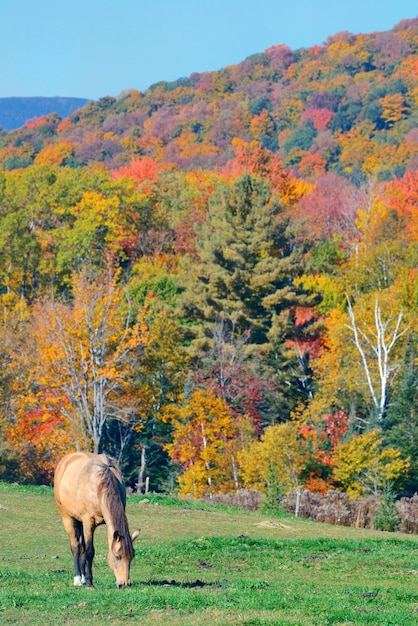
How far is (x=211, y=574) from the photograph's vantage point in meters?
18.8

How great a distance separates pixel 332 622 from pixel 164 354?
145ft

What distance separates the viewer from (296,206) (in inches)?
3984

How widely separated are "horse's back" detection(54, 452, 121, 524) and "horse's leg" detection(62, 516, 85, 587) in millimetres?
190

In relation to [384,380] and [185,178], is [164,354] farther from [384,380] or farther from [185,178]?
[185,178]

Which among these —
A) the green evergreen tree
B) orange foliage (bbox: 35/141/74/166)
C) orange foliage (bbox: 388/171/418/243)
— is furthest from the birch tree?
orange foliage (bbox: 35/141/74/166)

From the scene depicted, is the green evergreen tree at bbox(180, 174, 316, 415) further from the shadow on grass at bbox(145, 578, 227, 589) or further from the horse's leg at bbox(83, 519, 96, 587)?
the horse's leg at bbox(83, 519, 96, 587)

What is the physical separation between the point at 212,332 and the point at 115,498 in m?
50.4

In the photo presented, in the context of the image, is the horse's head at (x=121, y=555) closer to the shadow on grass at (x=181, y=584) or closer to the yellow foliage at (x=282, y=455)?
the shadow on grass at (x=181, y=584)

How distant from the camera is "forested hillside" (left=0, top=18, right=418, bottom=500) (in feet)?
158

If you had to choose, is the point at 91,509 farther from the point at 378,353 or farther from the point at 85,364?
the point at 378,353

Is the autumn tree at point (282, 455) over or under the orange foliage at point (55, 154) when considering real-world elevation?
under

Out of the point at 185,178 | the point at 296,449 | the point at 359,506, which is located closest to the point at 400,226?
the point at 185,178

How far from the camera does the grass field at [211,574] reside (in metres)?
13.5

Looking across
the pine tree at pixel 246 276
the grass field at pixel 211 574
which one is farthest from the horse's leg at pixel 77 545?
the pine tree at pixel 246 276
